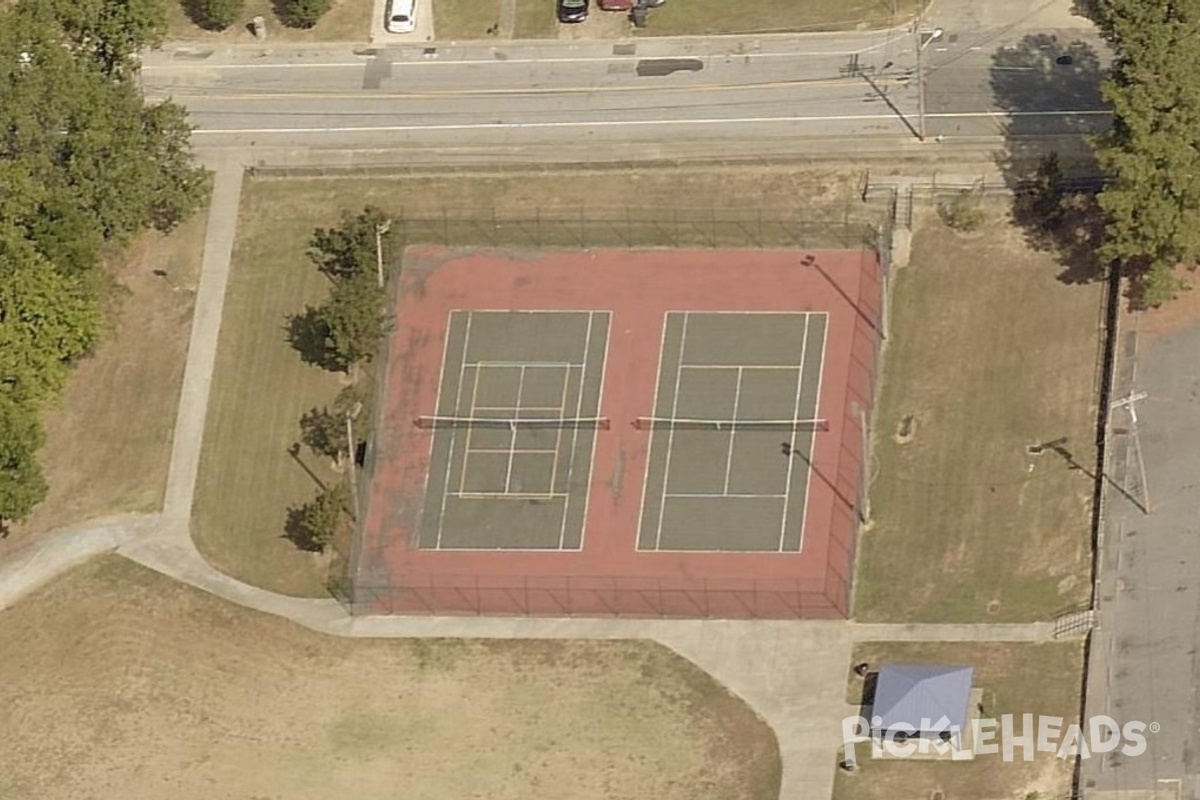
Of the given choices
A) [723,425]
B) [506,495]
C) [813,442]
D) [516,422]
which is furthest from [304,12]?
[813,442]

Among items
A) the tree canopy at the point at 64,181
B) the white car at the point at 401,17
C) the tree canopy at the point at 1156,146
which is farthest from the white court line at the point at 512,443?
the tree canopy at the point at 1156,146

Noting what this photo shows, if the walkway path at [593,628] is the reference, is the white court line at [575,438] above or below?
above

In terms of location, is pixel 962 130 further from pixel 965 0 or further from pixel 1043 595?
pixel 1043 595

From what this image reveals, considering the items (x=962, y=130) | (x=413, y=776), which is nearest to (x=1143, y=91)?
(x=962, y=130)

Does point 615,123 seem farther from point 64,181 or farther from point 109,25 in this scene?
point 64,181

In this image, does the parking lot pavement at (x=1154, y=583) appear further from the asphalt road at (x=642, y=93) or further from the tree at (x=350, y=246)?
the tree at (x=350, y=246)

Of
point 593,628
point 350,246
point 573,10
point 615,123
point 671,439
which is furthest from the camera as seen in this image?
point 573,10
